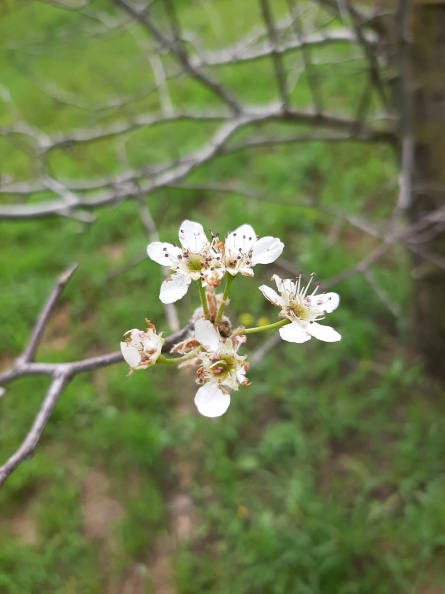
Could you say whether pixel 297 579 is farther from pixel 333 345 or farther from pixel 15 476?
pixel 15 476

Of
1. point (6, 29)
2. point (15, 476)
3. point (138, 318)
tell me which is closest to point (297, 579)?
point (15, 476)

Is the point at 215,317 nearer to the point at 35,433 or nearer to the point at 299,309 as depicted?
the point at 299,309

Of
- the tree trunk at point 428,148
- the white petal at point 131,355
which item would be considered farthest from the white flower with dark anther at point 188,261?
the tree trunk at point 428,148

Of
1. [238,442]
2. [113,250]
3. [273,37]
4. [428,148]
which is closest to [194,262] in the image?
[273,37]

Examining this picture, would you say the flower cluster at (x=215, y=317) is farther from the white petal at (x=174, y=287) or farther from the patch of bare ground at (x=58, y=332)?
the patch of bare ground at (x=58, y=332)

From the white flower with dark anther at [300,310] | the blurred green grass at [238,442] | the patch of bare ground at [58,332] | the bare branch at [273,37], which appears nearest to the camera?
the white flower with dark anther at [300,310]

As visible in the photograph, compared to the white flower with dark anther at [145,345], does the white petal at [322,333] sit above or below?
below
